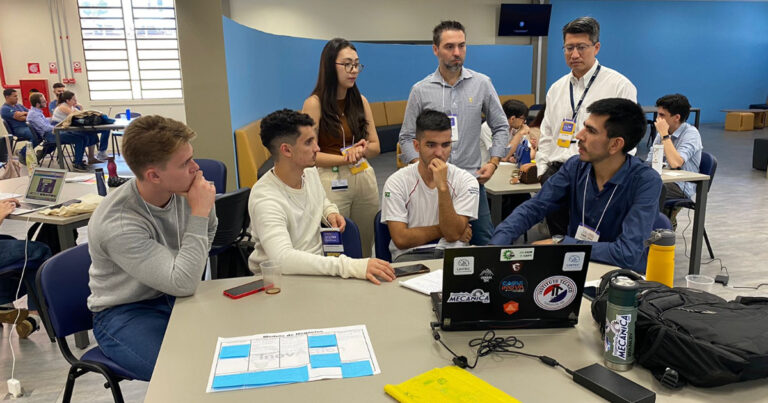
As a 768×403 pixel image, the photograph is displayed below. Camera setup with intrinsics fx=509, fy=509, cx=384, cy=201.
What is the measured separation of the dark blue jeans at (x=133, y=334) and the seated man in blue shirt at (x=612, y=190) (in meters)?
1.53

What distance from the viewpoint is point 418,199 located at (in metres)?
2.62

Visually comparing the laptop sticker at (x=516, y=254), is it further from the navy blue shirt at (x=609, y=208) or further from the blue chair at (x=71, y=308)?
the blue chair at (x=71, y=308)

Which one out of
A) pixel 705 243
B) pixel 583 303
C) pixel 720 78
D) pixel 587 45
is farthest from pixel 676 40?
pixel 583 303

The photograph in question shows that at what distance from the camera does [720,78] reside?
14969mm

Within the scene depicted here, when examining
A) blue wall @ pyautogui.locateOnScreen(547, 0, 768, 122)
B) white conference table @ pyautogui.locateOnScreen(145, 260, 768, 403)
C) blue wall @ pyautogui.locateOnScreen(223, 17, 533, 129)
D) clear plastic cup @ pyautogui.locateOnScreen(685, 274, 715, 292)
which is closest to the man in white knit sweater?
white conference table @ pyautogui.locateOnScreen(145, 260, 768, 403)

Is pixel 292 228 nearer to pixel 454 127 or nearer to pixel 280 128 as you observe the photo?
pixel 280 128

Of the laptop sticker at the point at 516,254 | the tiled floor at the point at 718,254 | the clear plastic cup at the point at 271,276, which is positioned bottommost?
the tiled floor at the point at 718,254

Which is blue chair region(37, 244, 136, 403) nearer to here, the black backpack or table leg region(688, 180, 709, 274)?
the black backpack

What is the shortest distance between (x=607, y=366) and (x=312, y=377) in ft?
2.48

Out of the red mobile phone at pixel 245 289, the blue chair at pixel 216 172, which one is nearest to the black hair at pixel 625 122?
the red mobile phone at pixel 245 289

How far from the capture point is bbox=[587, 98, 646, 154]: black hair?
2307 millimetres

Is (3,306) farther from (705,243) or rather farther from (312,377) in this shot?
(705,243)

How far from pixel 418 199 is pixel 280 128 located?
2.56 ft

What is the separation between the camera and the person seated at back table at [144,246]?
1.72m
